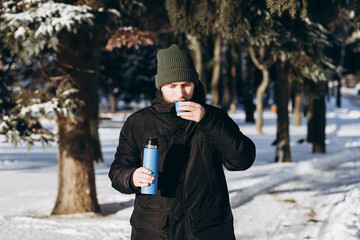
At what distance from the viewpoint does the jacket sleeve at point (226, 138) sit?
9.36 ft

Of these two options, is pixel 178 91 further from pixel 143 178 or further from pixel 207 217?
pixel 207 217

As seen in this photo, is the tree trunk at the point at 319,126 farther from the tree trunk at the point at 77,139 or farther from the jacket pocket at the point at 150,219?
the jacket pocket at the point at 150,219

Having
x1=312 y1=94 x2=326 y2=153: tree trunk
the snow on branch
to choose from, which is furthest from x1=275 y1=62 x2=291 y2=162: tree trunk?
the snow on branch

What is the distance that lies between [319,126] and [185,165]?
51.9 ft

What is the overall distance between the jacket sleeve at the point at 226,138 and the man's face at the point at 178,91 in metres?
0.15

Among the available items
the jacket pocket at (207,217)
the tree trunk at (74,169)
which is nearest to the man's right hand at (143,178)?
the jacket pocket at (207,217)

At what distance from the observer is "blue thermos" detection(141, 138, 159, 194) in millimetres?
2805

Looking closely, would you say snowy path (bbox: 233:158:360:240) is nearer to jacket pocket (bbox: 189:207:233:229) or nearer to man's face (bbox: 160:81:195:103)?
jacket pocket (bbox: 189:207:233:229)

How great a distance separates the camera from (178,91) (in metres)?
3.00

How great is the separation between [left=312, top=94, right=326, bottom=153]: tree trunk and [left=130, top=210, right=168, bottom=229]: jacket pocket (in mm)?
15744

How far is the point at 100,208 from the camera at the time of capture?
909 cm

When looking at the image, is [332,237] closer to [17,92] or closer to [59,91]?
[59,91]

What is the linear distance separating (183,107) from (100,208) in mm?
6746

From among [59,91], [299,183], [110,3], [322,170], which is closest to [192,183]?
[59,91]
